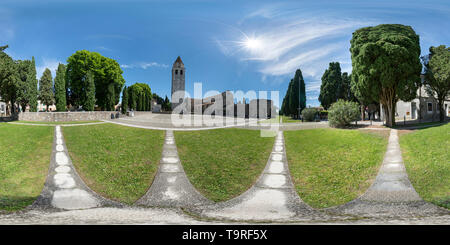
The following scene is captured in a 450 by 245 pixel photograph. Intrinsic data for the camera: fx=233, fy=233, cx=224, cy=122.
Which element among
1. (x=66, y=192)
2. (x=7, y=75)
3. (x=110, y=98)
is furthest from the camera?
(x=7, y=75)

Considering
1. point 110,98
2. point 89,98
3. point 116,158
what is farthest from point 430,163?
point 110,98

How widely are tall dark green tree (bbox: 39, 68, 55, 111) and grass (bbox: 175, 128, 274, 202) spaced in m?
23.0

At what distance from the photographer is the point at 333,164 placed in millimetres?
9375

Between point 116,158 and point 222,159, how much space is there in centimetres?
416

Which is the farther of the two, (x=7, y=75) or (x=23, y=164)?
(x=7, y=75)

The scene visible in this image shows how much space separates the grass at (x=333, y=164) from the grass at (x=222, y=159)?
1373 millimetres

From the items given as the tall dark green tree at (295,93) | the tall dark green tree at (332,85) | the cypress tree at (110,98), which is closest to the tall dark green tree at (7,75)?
the cypress tree at (110,98)

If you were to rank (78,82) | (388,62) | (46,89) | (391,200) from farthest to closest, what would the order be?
(46,89) < (78,82) < (388,62) < (391,200)

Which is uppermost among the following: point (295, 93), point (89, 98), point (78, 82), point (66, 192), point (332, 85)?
point (332, 85)

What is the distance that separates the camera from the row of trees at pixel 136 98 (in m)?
23.4

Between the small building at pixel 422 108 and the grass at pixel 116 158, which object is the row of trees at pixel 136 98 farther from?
the small building at pixel 422 108

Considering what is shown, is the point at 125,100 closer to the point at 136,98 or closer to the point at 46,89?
the point at 136,98

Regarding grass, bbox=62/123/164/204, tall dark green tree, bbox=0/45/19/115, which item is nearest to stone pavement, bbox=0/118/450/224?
grass, bbox=62/123/164/204

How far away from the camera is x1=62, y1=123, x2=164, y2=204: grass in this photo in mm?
7984
